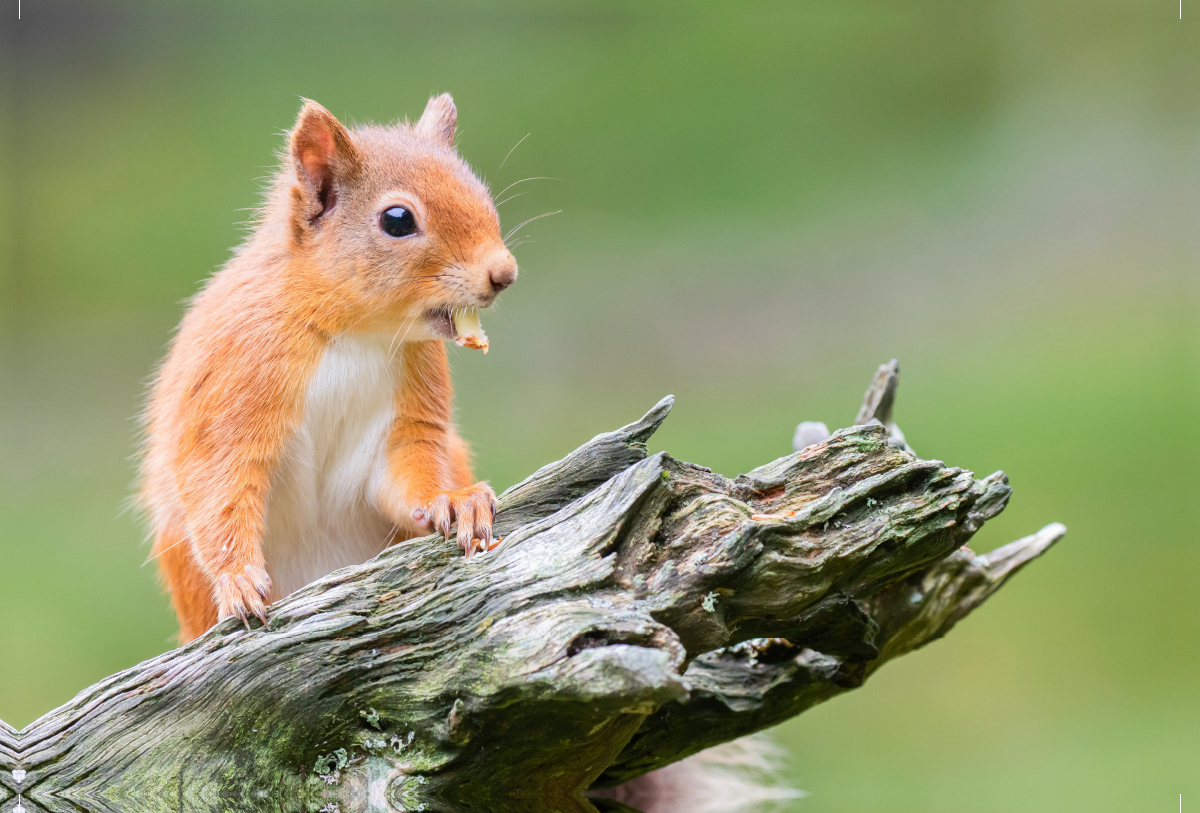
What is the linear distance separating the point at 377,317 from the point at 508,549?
1.71 feet

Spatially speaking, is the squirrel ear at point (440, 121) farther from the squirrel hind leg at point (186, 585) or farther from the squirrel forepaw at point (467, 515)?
the squirrel hind leg at point (186, 585)

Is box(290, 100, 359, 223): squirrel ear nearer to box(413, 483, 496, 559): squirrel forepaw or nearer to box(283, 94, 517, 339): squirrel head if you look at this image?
box(283, 94, 517, 339): squirrel head

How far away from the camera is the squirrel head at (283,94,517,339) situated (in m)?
1.80

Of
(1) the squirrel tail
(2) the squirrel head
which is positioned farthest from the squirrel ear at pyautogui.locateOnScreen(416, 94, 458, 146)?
(1) the squirrel tail

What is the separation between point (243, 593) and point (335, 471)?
14.0 inches

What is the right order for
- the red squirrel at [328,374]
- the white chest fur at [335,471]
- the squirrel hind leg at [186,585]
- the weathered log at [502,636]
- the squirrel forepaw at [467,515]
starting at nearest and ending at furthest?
the weathered log at [502,636] → the squirrel forepaw at [467,515] → the red squirrel at [328,374] → the white chest fur at [335,471] → the squirrel hind leg at [186,585]

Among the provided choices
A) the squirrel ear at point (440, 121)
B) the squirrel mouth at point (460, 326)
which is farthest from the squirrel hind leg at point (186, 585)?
the squirrel ear at point (440, 121)

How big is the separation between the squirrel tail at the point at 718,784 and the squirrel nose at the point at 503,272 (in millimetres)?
1092

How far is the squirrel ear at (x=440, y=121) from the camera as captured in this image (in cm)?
214

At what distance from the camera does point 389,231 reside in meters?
1.84

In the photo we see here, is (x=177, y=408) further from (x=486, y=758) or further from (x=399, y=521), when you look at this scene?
(x=486, y=758)

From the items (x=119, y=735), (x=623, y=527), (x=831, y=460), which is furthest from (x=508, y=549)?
(x=119, y=735)

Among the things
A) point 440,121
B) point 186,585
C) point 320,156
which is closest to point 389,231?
point 320,156

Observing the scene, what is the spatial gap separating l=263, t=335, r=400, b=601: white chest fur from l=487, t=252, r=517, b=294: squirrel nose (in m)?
0.29
